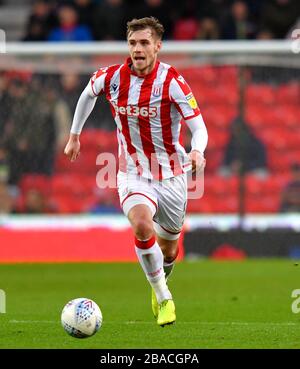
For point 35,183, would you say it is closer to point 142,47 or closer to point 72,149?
point 72,149

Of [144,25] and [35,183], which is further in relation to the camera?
[35,183]

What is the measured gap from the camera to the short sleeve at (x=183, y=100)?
8.94 m

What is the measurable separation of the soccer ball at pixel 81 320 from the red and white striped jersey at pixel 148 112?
1.57m

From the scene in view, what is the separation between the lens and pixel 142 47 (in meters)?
8.86

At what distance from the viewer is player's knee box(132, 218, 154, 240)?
8602 millimetres

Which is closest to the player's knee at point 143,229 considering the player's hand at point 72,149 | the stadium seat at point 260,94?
the player's hand at point 72,149

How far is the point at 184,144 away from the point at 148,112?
7.03 meters

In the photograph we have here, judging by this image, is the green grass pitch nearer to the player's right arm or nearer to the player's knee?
the player's knee

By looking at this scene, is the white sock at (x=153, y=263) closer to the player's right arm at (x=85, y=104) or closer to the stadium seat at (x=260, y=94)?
the player's right arm at (x=85, y=104)

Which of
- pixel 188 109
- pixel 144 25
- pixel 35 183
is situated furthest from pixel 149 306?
pixel 35 183

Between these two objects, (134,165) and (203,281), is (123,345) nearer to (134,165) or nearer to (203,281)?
(134,165)

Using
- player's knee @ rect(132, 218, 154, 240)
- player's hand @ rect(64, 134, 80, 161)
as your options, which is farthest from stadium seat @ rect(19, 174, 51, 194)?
player's knee @ rect(132, 218, 154, 240)
